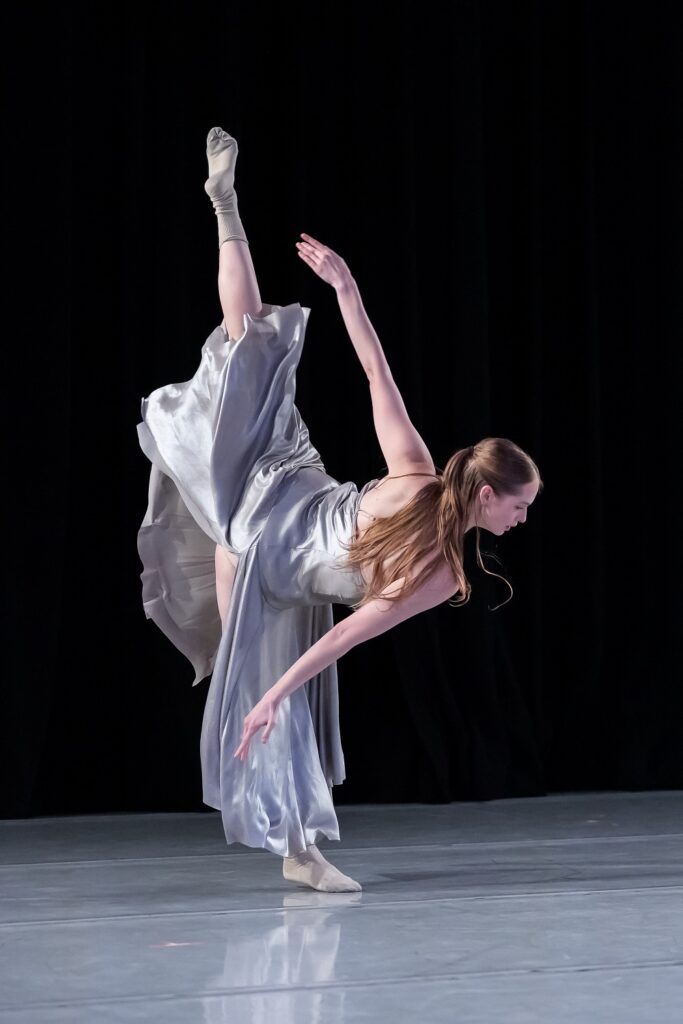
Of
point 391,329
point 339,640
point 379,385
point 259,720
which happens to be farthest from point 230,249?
point 391,329

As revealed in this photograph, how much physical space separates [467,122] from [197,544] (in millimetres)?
1720

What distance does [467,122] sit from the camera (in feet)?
13.7

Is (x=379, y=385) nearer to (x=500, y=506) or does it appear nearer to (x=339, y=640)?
(x=500, y=506)

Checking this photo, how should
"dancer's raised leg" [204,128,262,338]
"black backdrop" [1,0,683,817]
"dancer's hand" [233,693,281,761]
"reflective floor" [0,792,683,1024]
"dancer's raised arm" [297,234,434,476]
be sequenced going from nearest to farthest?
"reflective floor" [0,792,683,1024]
"dancer's hand" [233,693,281,761]
"dancer's raised arm" [297,234,434,476]
"dancer's raised leg" [204,128,262,338]
"black backdrop" [1,0,683,817]

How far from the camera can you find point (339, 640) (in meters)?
2.56

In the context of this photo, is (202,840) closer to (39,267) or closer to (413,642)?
(413,642)

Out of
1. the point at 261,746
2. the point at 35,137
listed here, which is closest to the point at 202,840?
the point at 261,746

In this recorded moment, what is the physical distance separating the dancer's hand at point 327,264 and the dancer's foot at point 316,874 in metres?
1.08

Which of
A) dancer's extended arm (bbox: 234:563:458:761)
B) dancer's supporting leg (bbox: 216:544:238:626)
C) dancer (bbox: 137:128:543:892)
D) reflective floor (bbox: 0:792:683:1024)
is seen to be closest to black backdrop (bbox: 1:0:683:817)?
reflective floor (bbox: 0:792:683:1024)

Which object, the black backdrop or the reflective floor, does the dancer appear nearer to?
the reflective floor

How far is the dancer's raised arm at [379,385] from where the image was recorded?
268 centimetres

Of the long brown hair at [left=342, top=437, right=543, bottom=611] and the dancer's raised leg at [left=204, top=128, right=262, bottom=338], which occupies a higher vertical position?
the dancer's raised leg at [left=204, top=128, right=262, bottom=338]

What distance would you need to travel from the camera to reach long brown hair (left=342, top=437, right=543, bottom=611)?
8.42ft

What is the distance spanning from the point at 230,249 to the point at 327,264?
291mm
